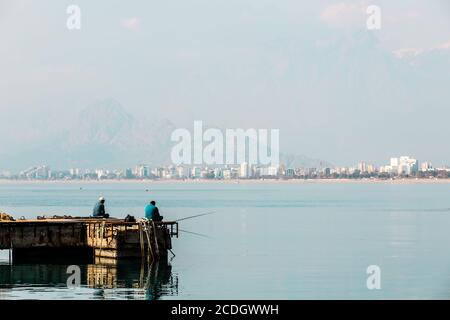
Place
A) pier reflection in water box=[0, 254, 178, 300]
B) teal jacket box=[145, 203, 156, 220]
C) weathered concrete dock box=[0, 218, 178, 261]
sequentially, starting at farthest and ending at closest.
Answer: weathered concrete dock box=[0, 218, 178, 261] → teal jacket box=[145, 203, 156, 220] → pier reflection in water box=[0, 254, 178, 300]

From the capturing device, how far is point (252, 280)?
52062 millimetres

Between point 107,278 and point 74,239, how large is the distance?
8.60 m

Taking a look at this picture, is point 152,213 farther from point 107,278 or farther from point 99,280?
point 99,280

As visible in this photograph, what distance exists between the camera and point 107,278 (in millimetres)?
51938

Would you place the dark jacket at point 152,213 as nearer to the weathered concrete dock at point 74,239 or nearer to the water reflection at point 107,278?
the weathered concrete dock at point 74,239

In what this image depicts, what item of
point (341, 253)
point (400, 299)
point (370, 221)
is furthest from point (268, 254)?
point (370, 221)

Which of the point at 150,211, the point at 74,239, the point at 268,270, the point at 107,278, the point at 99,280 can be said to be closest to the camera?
the point at 99,280

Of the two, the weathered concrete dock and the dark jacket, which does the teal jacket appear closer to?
the dark jacket

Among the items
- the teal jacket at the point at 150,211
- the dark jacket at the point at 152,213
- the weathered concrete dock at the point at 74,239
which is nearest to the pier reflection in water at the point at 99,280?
the weathered concrete dock at the point at 74,239

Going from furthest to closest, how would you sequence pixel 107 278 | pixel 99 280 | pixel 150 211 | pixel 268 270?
pixel 268 270 < pixel 150 211 < pixel 107 278 < pixel 99 280

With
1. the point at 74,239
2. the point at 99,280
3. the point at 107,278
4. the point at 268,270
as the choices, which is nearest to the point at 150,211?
the point at 107,278

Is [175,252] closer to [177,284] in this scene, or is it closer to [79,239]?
[79,239]

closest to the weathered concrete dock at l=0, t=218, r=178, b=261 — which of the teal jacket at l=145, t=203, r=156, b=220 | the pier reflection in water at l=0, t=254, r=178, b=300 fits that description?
the pier reflection in water at l=0, t=254, r=178, b=300

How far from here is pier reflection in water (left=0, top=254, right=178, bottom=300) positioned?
152 ft
